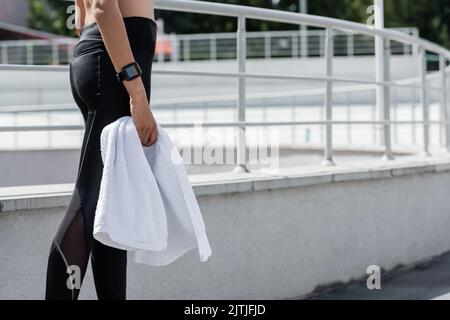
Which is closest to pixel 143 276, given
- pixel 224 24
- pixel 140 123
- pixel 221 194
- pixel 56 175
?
pixel 221 194

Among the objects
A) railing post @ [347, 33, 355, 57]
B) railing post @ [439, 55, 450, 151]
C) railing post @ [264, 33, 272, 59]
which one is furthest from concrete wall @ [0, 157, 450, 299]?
railing post @ [347, 33, 355, 57]

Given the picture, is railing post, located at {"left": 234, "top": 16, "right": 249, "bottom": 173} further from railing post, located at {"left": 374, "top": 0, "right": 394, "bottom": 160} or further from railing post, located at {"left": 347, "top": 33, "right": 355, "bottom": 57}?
railing post, located at {"left": 347, "top": 33, "right": 355, "bottom": 57}

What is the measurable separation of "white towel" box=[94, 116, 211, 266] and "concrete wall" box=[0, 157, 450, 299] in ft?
2.95

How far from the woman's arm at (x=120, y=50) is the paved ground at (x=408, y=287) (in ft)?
8.83

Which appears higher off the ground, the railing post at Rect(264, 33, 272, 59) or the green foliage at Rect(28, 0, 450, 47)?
the green foliage at Rect(28, 0, 450, 47)

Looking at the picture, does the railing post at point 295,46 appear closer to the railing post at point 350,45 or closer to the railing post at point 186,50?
the railing post at point 350,45

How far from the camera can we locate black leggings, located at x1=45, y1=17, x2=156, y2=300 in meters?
3.24

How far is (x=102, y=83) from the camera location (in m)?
3.23

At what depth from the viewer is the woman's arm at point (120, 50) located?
3.12 metres

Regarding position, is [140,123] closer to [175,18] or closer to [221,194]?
[221,194]

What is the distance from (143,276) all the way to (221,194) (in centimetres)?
66

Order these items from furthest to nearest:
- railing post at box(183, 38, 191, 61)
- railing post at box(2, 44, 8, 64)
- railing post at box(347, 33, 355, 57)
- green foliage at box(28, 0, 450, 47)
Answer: green foliage at box(28, 0, 450, 47)
railing post at box(183, 38, 191, 61)
railing post at box(347, 33, 355, 57)
railing post at box(2, 44, 8, 64)

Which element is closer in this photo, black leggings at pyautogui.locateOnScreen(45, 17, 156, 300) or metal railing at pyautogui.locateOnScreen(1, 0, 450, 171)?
black leggings at pyautogui.locateOnScreen(45, 17, 156, 300)

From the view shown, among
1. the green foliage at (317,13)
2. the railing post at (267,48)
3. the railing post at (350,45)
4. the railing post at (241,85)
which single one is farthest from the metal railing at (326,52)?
the green foliage at (317,13)
